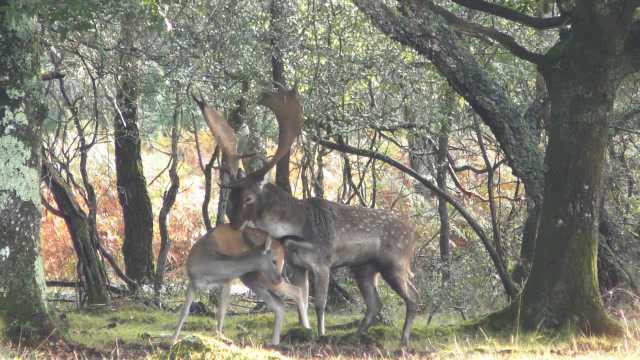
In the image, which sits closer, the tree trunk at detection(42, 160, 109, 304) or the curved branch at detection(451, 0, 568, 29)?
the curved branch at detection(451, 0, 568, 29)

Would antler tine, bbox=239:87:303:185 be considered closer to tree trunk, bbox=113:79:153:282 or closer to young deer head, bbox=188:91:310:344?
young deer head, bbox=188:91:310:344

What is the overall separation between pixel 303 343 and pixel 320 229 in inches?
60.6

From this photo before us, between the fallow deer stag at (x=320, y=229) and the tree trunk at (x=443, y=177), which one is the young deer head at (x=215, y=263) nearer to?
the fallow deer stag at (x=320, y=229)

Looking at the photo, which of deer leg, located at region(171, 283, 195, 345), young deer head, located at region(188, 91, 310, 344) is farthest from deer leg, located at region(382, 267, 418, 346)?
deer leg, located at region(171, 283, 195, 345)

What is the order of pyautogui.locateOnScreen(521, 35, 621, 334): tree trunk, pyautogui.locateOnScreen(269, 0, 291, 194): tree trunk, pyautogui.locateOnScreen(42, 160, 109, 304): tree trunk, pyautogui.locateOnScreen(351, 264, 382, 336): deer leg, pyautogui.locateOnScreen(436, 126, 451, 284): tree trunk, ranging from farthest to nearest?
pyautogui.locateOnScreen(436, 126, 451, 284): tree trunk, pyautogui.locateOnScreen(42, 160, 109, 304): tree trunk, pyautogui.locateOnScreen(269, 0, 291, 194): tree trunk, pyautogui.locateOnScreen(351, 264, 382, 336): deer leg, pyautogui.locateOnScreen(521, 35, 621, 334): tree trunk

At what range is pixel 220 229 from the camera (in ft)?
35.3

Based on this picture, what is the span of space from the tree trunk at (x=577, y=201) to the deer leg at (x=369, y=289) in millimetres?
1751

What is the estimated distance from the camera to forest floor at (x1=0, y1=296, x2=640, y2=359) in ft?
26.8

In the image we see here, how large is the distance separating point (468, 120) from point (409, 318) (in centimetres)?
769

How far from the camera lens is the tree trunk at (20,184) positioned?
905 centimetres

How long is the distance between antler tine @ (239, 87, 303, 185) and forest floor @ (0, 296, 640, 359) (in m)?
1.74

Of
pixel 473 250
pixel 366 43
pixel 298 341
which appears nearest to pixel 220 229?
pixel 298 341

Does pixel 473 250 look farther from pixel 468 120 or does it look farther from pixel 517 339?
pixel 517 339

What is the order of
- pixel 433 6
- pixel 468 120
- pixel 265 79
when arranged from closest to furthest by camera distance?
pixel 433 6
pixel 265 79
pixel 468 120
